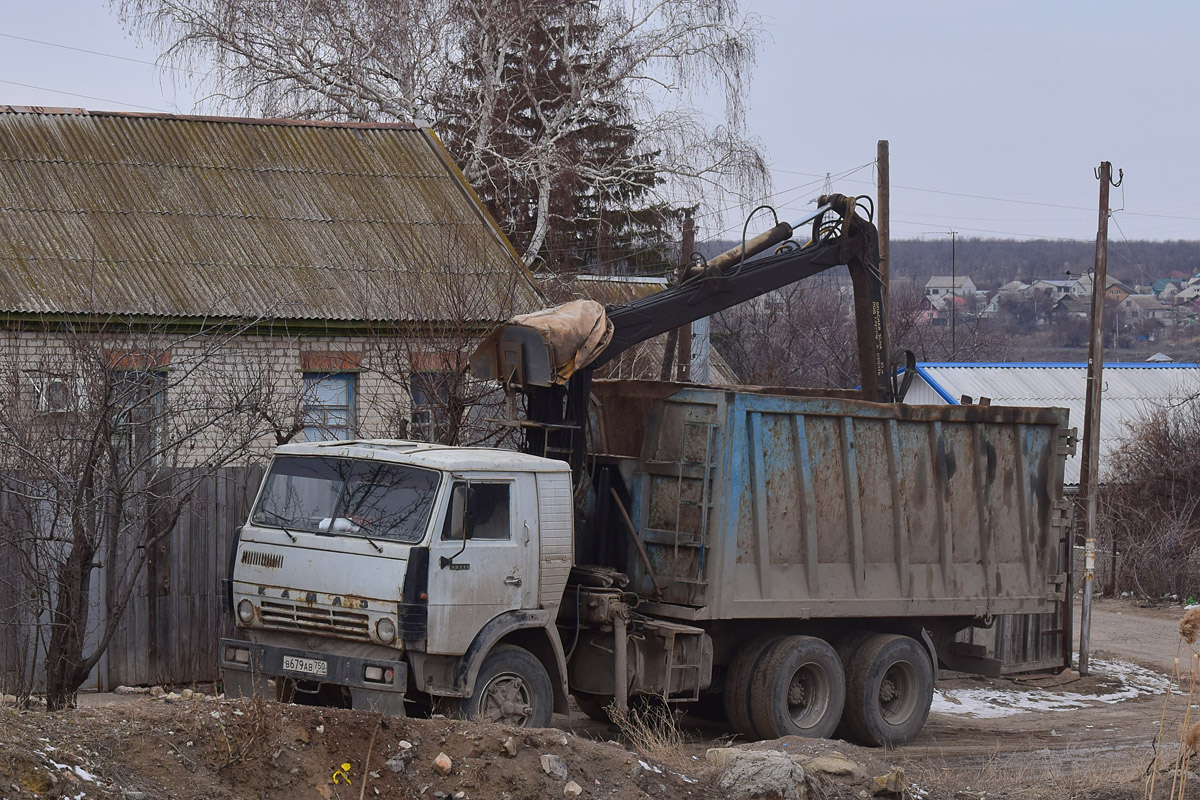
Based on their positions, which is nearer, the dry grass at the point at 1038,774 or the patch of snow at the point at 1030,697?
the dry grass at the point at 1038,774

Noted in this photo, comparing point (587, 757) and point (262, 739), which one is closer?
point (262, 739)

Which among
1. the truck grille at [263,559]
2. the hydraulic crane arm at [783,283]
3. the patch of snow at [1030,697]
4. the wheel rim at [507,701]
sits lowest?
the patch of snow at [1030,697]

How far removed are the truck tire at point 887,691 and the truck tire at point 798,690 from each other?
0.63 ft

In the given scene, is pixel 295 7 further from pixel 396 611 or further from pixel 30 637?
pixel 396 611

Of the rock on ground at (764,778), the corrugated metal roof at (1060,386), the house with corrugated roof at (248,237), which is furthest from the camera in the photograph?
the corrugated metal roof at (1060,386)

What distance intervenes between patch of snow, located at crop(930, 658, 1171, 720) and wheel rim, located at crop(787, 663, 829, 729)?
2441 millimetres

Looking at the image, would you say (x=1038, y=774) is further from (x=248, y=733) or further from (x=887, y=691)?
(x=248, y=733)

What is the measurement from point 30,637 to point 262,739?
5.00m

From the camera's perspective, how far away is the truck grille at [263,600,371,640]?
835 cm

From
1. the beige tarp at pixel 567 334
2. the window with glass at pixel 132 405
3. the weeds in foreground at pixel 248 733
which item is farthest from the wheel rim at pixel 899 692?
the window with glass at pixel 132 405

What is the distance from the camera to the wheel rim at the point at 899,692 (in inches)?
444

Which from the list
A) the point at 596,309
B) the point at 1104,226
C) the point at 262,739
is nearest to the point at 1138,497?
the point at 1104,226

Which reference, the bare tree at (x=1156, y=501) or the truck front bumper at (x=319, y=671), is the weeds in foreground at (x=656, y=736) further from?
the bare tree at (x=1156, y=501)

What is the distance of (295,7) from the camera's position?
88.8ft
